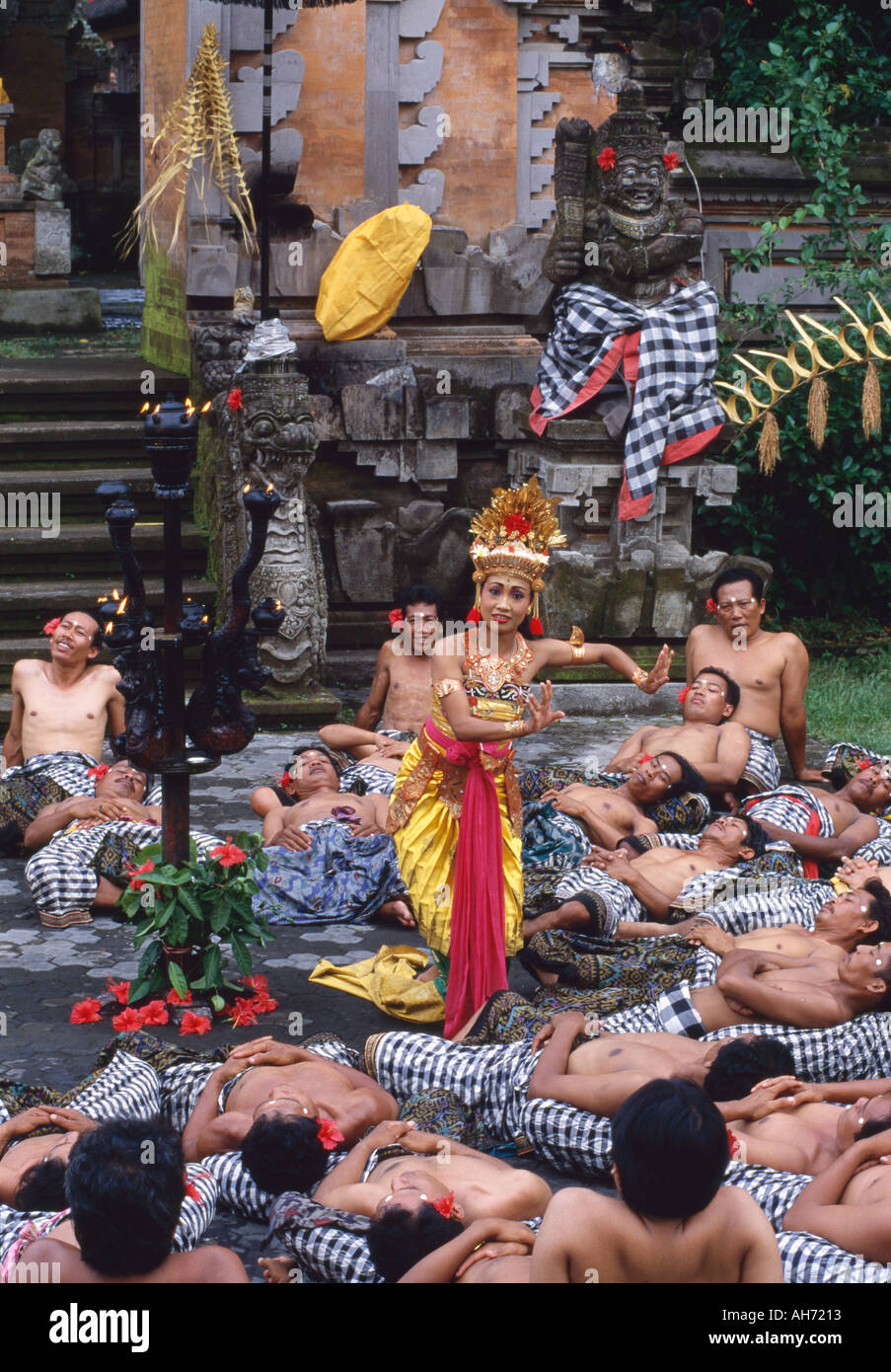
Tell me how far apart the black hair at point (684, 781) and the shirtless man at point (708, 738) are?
194 millimetres

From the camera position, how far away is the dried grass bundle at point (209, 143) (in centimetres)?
1141

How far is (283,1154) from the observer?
4.78 meters

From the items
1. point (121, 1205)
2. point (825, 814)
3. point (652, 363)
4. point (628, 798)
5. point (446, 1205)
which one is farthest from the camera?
point (652, 363)

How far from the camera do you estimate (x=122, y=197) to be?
21953 mm

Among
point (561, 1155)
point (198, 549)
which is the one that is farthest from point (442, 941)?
point (198, 549)

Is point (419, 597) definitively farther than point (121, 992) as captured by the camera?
Yes

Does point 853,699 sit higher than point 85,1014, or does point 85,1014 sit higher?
point 853,699

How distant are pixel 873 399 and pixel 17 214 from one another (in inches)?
309

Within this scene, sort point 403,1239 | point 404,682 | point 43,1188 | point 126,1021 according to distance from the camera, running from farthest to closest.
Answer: point 404,682 < point 126,1021 < point 43,1188 < point 403,1239

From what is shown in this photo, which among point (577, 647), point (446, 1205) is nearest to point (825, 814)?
point (577, 647)

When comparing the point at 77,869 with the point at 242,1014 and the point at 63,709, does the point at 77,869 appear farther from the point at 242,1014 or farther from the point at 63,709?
the point at 63,709

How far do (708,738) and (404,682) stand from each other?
5.30ft

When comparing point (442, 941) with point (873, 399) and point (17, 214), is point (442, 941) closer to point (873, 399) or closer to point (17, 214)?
point (873, 399)

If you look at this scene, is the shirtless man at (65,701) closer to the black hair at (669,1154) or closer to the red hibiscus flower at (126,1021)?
the red hibiscus flower at (126,1021)
